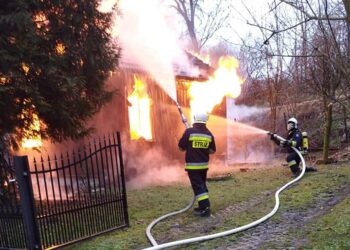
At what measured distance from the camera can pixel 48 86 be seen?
7441 mm

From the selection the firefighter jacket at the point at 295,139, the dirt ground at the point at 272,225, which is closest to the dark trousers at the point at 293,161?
the firefighter jacket at the point at 295,139

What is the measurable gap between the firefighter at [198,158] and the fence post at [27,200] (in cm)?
297

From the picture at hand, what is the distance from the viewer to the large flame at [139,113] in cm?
1333

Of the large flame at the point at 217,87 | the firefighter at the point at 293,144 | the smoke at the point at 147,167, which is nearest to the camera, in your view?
the firefighter at the point at 293,144

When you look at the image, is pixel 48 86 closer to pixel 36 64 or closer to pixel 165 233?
pixel 36 64

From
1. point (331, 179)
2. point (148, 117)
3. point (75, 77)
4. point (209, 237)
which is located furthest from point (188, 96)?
point (209, 237)

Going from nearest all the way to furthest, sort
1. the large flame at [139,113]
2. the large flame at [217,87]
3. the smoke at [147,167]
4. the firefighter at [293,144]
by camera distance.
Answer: the firefighter at [293,144] < the smoke at [147,167] < the large flame at [139,113] < the large flame at [217,87]

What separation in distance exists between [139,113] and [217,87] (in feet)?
15.2

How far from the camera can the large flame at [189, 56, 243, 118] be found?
656 inches

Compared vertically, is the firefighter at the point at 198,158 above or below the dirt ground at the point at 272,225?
above

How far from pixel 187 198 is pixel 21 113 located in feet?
12.7

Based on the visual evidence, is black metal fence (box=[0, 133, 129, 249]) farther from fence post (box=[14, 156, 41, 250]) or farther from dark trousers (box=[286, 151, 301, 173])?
dark trousers (box=[286, 151, 301, 173])

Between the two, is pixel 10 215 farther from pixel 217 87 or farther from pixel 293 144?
pixel 217 87

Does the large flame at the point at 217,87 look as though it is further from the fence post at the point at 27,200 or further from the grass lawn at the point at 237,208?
the fence post at the point at 27,200
